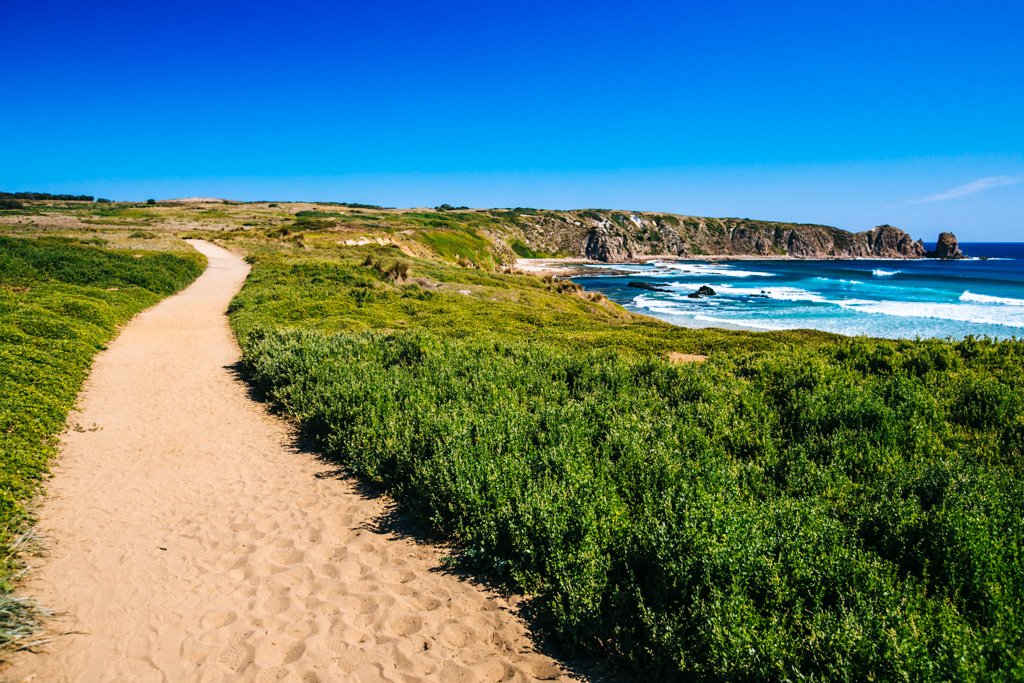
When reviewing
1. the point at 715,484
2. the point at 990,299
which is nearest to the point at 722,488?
the point at 715,484

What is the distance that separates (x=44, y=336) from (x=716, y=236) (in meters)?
179

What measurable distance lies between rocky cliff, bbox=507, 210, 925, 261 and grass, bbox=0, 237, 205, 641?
124 metres

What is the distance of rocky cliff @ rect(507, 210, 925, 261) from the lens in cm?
15062

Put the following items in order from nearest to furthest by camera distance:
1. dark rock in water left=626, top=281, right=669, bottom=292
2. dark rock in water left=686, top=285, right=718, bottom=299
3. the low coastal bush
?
1. the low coastal bush
2. dark rock in water left=686, top=285, right=718, bottom=299
3. dark rock in water left=626, top=281, right=669, bottom=292

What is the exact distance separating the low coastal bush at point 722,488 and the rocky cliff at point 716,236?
136 m

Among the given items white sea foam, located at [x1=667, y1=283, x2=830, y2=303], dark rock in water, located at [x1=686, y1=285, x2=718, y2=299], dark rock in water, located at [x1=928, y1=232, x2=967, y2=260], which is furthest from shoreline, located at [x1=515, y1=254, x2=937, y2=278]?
dark rock in water, located at [x1=686, y1=285, x2=718, y2=299]

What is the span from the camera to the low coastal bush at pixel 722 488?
160 inches

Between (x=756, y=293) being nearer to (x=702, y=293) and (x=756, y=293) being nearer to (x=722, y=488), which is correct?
(x=702, y=293)

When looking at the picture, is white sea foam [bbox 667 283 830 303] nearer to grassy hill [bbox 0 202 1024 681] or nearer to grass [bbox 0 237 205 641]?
grassy hill [bbox 0 202 1024 681]

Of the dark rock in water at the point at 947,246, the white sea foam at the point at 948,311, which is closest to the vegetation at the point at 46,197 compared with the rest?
the white sea foam at the point at 948,311

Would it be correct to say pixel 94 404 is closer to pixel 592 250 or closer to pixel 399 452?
pixel 399 452

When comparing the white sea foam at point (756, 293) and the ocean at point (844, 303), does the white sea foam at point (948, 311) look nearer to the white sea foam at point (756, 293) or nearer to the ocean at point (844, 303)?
the ocean at point (844, 303)

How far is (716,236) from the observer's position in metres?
170

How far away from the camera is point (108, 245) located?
130 ft
